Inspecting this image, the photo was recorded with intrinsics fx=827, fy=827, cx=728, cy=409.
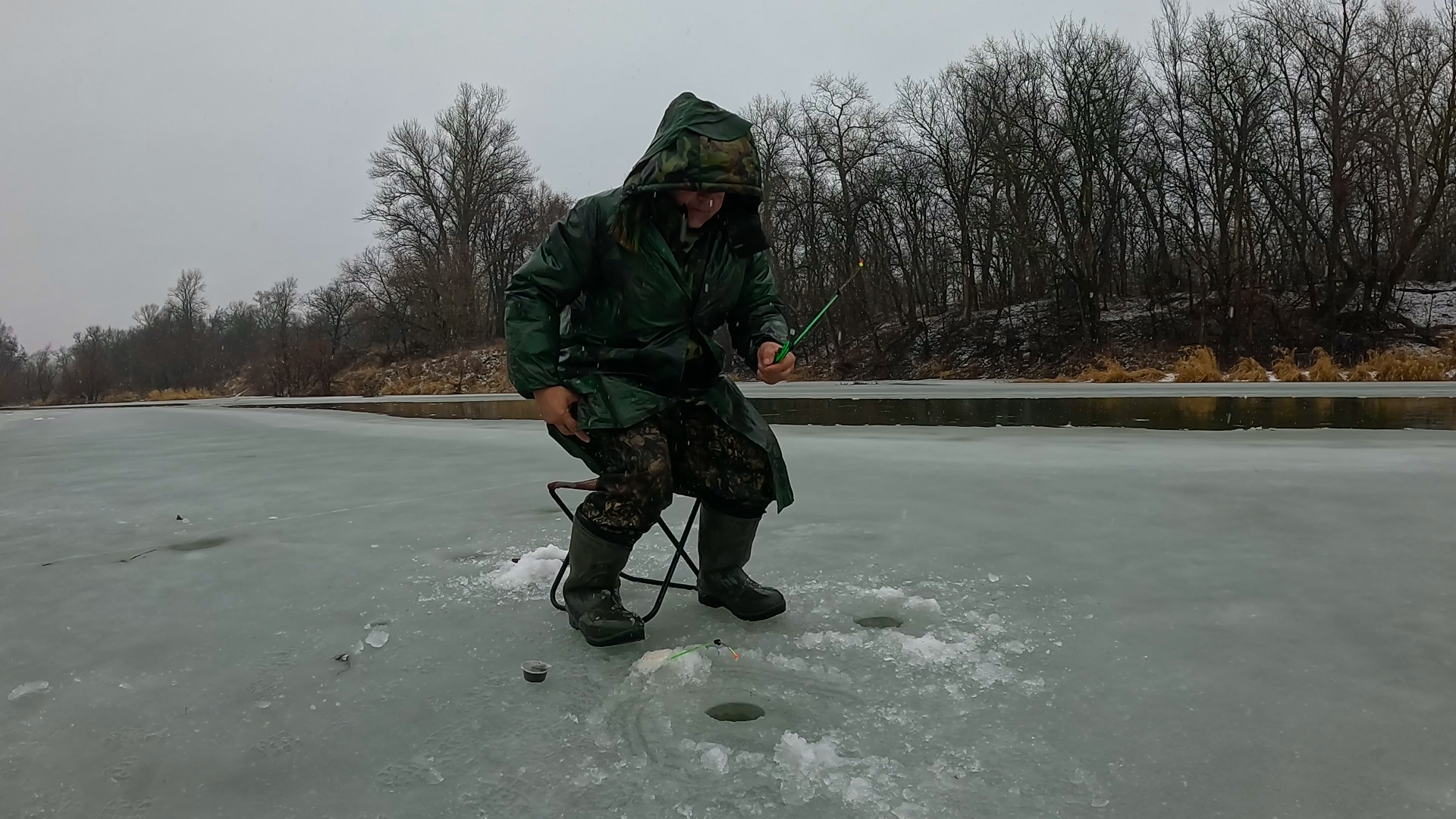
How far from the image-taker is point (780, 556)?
2.55m

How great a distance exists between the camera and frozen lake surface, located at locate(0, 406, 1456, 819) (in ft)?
3.96

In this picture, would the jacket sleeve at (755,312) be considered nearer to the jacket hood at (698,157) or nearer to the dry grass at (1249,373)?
the jacket hood at (698,157)

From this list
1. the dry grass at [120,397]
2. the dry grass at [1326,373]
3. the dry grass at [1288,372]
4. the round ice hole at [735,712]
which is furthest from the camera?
the dry grass at [120,397]

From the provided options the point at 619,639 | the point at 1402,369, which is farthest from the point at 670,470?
the point at 1402,369

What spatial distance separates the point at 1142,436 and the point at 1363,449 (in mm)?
1332

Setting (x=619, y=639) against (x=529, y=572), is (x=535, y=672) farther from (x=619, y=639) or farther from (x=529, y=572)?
(x=529, y=572)

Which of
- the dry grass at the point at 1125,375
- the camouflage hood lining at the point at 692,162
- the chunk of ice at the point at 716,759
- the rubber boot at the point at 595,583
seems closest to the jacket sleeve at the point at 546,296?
the camouflage hood lining at the point at 692,162

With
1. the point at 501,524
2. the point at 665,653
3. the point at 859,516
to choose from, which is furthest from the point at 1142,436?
the point at 665,653

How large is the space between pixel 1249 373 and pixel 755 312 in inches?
641

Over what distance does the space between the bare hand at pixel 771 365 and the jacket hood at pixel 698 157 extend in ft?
1.29

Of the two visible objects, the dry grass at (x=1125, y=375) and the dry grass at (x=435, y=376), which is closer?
the dry grass at (x=1125, y=375)

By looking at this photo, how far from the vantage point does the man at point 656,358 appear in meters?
1.89

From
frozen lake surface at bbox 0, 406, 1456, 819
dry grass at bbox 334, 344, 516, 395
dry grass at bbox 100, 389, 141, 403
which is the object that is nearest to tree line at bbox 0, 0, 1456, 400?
dry grass at bbox 334, 344, 516, 395

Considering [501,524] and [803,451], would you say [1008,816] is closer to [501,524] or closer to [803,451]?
[501,524]
